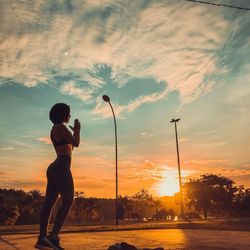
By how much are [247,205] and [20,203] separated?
39.1m

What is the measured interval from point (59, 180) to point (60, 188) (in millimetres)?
106

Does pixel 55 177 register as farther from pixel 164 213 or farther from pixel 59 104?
pixel 164 213

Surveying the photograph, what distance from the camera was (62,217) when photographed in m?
4.48

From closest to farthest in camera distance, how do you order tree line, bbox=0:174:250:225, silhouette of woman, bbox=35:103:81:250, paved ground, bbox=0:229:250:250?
silhouette of woman, bbox=35:103:81:250, paved ground, bbox=0:229:250:250, tree line, bbox=0:174:250:225

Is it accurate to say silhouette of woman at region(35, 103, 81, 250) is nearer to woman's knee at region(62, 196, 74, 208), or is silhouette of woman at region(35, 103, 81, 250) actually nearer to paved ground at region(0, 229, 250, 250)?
woman's knee at region(62, 196, 74, 208)

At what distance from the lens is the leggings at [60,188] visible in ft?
14.4

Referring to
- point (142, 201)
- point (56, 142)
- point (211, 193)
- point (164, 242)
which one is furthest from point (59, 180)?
point (142, 201)

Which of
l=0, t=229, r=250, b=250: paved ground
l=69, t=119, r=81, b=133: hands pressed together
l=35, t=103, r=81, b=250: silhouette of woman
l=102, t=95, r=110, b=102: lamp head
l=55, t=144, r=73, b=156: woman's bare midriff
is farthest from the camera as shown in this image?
l=102, t=95, r=110, b=102: lamp head

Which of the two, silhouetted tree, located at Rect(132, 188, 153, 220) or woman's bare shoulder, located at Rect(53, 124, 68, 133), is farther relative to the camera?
silhouetted tree, located at Rect(132, 188, 153, 220)

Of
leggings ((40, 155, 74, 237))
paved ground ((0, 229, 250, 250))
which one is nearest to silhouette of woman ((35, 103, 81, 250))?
leggings ((40, 155, 74, 237))

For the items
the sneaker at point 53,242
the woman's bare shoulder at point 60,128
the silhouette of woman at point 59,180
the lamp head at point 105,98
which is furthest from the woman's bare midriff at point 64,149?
the lamp head at point 105,98

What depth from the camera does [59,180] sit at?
173 inches

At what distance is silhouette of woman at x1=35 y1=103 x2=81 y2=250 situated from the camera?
173 inches

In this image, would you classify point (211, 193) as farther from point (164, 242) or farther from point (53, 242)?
point (53, 242)
